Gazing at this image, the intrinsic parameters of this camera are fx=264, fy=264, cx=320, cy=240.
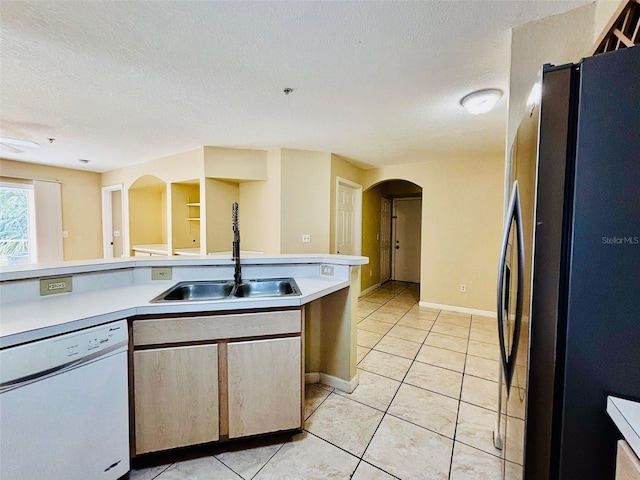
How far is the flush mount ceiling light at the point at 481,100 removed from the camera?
2080mm

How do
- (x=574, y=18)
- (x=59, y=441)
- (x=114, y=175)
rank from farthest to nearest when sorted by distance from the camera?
(x=114, y=175) → (x=574, y=18) → (x=59, y=441)

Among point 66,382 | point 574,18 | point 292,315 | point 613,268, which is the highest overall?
point 574,18

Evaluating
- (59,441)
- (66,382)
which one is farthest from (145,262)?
(59,441)

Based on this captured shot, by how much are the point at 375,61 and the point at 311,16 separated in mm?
544

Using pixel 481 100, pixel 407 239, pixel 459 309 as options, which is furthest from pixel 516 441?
pixel 407 239

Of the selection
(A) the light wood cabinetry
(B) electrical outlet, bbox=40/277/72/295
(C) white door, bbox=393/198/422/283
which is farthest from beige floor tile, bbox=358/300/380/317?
(B) electrical outlet, bbox=40/277/72/295

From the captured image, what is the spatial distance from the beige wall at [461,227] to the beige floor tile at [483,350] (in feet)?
3.81

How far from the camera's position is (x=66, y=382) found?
1083 mm

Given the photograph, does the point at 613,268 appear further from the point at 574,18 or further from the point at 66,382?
the point at 66,382

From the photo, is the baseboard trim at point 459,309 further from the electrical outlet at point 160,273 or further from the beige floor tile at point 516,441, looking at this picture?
the electrical outlet at point 160,273

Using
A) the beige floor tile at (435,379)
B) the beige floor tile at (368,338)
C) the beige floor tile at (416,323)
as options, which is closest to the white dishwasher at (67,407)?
the beige floor tile at (435,379)

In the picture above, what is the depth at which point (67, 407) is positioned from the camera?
1089 millimetres

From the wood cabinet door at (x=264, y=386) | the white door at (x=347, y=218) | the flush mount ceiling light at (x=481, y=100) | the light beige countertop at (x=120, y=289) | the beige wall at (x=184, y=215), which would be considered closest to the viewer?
the light beige countertop at (x=120, y=289)

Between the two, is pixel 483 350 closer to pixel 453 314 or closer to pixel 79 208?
pixel 453 314
